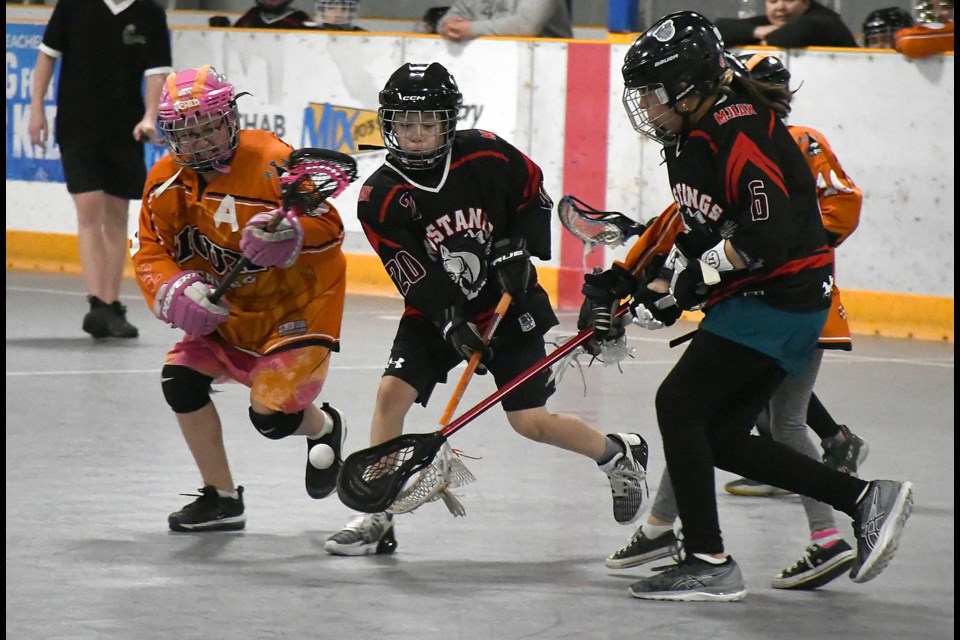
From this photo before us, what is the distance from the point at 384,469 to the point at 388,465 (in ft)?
0.05

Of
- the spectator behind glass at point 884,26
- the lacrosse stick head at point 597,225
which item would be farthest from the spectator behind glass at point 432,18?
the lacrosse stick head at point 597,225

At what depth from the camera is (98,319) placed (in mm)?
8234

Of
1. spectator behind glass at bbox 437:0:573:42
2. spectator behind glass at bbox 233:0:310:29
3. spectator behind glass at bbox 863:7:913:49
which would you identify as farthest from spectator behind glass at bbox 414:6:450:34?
spectator behind glass at bbox 863:7:913:49

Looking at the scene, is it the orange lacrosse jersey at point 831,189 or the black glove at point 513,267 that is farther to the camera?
the orange lacrosse jersey at point 831,189

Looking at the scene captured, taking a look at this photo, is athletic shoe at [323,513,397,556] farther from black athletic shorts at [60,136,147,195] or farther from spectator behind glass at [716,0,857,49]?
spectator behind glass at [716,0,857,49]

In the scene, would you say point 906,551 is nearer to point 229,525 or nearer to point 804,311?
point 804,311

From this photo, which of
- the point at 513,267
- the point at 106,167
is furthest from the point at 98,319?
the point at 513,267

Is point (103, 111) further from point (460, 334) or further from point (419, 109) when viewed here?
point (460, 334)

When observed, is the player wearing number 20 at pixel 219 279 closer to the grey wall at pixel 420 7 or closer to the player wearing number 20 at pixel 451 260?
the player wearing number 20 at pixel 451 260

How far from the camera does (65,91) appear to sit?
8.55 meters

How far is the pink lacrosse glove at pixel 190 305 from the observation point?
461 cm

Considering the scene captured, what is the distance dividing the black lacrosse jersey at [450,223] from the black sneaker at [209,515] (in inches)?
30.7

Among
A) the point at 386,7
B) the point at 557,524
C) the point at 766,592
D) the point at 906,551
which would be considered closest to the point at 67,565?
the point at 557,524

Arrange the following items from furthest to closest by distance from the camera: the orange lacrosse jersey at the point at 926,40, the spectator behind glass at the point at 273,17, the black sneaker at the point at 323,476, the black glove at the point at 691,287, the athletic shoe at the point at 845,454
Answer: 1. the spectator behind glass at the point at 273,17
2. the orange lacrosse jersey at the point at 926,40
3. the athletic shoe at the point at 845,454
4. the black sneaker at the point at 323,476
5. the black glove at the point at 691,287
